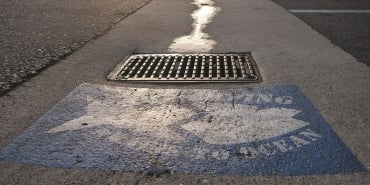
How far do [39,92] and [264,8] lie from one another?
7.07 metres

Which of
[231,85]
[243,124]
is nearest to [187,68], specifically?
[231,85]

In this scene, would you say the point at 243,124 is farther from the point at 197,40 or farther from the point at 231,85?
the point at 197,40

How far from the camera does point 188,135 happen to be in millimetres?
2730

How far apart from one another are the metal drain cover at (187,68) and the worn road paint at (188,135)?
0.42 m

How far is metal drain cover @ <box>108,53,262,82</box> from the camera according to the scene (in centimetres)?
398

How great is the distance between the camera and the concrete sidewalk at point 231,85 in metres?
2.21

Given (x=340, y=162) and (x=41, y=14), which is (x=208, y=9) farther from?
(x=340, y=162)

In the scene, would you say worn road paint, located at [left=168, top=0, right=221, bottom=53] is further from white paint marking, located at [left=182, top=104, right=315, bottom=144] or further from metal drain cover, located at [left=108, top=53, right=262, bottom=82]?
white paint marking, located at [left=182, top=104, right=315, bottom=144]

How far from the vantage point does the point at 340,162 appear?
236cm

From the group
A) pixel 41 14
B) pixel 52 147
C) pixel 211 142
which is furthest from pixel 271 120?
pixel 41 14

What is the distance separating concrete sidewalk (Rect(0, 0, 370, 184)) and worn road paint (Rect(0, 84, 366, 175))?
89 mm

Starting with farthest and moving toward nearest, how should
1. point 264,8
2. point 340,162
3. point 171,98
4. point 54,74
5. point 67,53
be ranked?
1. point 264,8
2. point 67,53
3. point 54,74
4. point 171,98
5. point 340,162

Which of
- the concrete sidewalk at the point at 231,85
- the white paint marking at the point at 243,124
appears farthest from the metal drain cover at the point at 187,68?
the white paint marking at the point at 243,124

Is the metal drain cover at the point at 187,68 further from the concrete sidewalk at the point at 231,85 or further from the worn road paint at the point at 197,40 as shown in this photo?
the worn road paint at the point at 197,40
